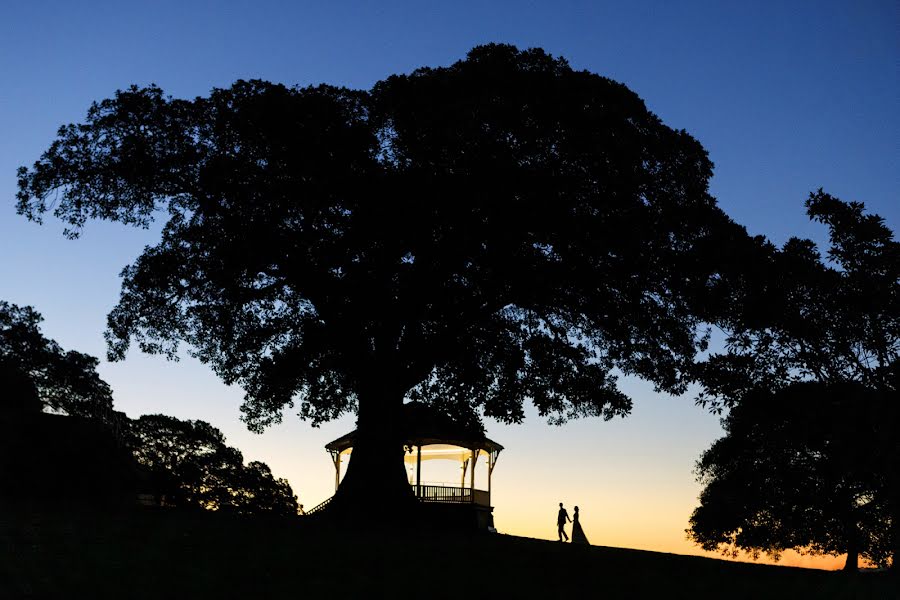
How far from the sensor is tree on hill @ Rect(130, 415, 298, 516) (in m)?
43.2

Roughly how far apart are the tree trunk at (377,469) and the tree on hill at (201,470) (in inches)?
786

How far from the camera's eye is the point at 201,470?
144 feet

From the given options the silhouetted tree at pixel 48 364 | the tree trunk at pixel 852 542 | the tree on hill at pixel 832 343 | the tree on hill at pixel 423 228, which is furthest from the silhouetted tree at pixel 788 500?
the silhouetted tree at pixel 48 364

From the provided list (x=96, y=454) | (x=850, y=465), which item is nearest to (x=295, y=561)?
(x=96, y=454)

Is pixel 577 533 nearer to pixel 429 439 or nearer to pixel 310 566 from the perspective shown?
pixel 429 439

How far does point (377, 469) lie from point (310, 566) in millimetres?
10333

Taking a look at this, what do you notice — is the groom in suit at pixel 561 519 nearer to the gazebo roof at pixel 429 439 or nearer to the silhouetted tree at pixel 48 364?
the gazebo roof at pixel 429 439

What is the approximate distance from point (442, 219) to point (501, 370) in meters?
5.37

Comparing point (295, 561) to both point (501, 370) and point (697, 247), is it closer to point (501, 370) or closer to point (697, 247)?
point (501, 370)

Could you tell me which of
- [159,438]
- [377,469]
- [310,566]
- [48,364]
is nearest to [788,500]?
[377,469]

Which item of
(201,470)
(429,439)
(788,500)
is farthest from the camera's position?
(201,470)

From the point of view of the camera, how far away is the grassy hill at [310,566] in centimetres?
1202

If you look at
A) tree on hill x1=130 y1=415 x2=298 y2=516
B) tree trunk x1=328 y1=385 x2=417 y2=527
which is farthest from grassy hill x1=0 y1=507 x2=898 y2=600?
tree on hill x1=130 y1=415 x2=298 y2=516

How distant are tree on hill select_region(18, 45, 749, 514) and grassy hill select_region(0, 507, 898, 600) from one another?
5.84 m
